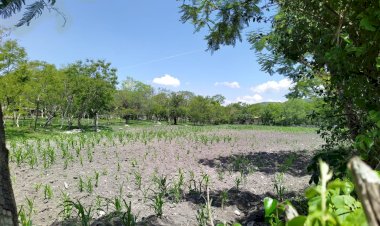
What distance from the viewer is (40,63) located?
98.1 feet

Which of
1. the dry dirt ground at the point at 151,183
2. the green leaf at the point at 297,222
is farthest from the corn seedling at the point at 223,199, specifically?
the green leaf at the point at 297,222

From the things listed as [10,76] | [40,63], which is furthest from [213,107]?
[10,76]

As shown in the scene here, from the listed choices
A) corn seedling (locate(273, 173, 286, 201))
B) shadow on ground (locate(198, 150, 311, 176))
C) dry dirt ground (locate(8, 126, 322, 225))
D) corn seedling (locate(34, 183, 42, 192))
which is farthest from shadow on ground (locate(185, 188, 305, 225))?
corn seedling (locate(34, 183, 42, 192))

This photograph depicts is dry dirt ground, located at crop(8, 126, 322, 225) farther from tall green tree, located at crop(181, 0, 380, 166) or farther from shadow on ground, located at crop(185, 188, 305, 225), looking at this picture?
tall green tree, located at crop(181, 0, 380, 166)

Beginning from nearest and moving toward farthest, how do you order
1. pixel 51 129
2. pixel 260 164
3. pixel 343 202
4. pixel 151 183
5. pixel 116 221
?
pixel 343 202 → pixel 116 221 → pixel 151 183 → pixel 260 164 → pixel 51 129

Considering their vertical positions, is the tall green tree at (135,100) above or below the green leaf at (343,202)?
above

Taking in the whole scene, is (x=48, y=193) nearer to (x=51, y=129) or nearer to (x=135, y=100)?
(x=51, y=129)

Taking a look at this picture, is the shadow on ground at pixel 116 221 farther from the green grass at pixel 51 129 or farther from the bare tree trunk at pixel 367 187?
the green grass at pixel 51 129

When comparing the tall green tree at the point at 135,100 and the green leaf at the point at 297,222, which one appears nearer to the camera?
the green leaf at the point at 297,222

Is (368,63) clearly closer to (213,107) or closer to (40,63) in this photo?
(40,63)

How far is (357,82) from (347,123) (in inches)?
135

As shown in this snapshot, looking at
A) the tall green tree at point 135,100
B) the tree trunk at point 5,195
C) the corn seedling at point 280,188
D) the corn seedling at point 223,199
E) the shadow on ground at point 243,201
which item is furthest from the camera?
the tall green tree at point 135,100

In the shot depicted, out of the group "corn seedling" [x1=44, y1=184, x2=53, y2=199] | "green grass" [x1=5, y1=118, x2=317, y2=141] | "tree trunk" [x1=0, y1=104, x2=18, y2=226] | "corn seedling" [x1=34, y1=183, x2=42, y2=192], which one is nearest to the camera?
A: "tree trunk" [x1=0, y1=104, x2=18, y2=226]

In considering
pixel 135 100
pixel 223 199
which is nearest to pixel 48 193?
pixel 223 199
